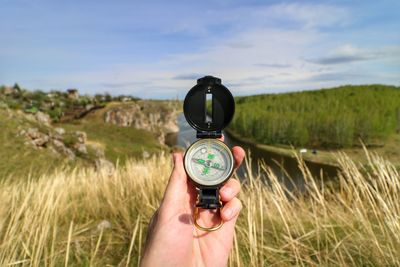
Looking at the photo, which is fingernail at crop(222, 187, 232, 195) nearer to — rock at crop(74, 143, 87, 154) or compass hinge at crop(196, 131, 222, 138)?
compass hinge at crop(196, 131, 222, 138)

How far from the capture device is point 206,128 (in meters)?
2.06

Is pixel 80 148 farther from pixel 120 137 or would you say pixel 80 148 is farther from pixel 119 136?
pixel 119 136

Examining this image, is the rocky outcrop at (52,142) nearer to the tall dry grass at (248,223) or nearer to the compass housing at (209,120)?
the tall dry grass at (248,223)

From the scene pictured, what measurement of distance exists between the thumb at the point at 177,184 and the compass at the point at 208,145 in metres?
0.04

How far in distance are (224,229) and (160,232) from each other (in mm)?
411

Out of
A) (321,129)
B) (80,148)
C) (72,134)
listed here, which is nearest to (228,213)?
(80,148)

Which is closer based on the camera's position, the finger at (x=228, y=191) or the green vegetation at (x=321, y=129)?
the finger at (x=228, y=191)

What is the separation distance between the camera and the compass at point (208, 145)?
189 cm

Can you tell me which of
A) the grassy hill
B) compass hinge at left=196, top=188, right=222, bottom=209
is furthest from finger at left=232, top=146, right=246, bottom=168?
the grassy hill

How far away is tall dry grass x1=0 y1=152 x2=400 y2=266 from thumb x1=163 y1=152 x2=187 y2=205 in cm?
77

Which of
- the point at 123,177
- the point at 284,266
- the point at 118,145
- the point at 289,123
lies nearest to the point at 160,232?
the point at 284,266

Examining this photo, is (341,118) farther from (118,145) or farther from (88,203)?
(88,203)

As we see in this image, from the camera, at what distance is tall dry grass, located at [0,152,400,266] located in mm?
2854

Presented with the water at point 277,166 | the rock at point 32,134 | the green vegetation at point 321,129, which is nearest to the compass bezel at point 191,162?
the water at point 277,166
